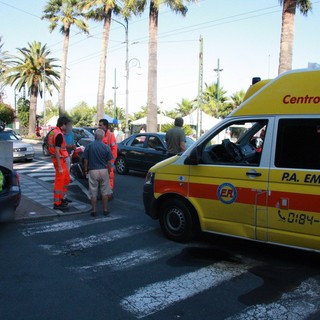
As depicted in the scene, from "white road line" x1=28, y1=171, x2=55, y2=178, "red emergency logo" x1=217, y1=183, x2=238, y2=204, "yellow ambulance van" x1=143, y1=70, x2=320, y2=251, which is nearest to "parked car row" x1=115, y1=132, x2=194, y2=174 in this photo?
"white road line" x1=28, y1=171, x2=55, y2=178

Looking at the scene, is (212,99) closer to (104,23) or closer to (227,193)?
(104,23)

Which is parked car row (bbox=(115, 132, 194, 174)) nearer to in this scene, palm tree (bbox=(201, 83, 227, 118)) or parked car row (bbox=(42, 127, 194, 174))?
parked car row (bbox=(42, 127, 194, 174))

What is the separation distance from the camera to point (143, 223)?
727 cm

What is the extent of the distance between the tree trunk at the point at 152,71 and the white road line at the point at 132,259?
16610 millimetres

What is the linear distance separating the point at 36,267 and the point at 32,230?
1.83 meters

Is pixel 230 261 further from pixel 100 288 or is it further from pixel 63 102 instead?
pixel 63 102

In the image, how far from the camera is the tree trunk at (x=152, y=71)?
867 inches

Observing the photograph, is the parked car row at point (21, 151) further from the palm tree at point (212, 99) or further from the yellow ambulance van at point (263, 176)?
the palm tree at point (212, 99)

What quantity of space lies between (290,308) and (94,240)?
322 centimetres

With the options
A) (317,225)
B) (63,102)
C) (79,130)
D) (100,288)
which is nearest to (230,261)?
(317,225)

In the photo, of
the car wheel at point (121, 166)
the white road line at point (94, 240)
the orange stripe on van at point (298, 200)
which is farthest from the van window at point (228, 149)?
the car wheel at point (121, 166)

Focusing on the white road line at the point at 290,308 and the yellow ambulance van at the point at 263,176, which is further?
the yellow ambulance van at the point at 263,176

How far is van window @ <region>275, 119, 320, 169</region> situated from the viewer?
4684mm

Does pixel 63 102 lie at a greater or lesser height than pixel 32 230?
greater
